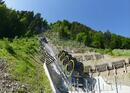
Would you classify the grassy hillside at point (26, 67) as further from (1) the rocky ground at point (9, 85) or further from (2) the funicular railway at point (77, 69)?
(2) the funicular railway at point (77, 69)

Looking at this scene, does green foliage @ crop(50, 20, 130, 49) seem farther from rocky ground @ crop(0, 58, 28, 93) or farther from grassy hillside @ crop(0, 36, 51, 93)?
rocky ground @ crop(0, 58, 28, 93)

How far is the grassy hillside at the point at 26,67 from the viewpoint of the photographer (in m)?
30.0

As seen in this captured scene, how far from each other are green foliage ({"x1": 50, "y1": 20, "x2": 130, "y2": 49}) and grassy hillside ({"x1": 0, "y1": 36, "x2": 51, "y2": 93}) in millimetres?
40372


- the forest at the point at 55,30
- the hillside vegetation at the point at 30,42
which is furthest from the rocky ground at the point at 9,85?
the forest at the point at 55,30

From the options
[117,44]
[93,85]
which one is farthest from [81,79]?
[117,44]

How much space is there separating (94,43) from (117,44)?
939cm

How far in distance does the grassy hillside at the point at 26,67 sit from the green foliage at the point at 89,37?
40372 millimetres

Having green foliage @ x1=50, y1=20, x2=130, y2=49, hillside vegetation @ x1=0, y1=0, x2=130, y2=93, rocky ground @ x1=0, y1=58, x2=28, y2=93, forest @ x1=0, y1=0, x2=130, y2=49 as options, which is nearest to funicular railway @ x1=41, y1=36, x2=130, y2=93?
hillside vegetation @ x1=0, y1=0, x2=130, y2=93

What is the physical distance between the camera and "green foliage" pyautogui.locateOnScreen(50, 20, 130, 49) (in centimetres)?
8781

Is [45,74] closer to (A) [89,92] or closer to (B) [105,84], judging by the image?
(A) [89,92]

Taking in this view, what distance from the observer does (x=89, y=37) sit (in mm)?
89188

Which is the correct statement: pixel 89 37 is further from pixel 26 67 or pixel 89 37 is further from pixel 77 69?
pixel 26 67

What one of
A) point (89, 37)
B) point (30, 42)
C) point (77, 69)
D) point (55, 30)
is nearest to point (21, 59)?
point (77, 69)

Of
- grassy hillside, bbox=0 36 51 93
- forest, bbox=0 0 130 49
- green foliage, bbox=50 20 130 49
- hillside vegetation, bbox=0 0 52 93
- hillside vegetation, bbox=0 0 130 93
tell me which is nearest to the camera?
grassy hillside, bbox=0 36 51 93
